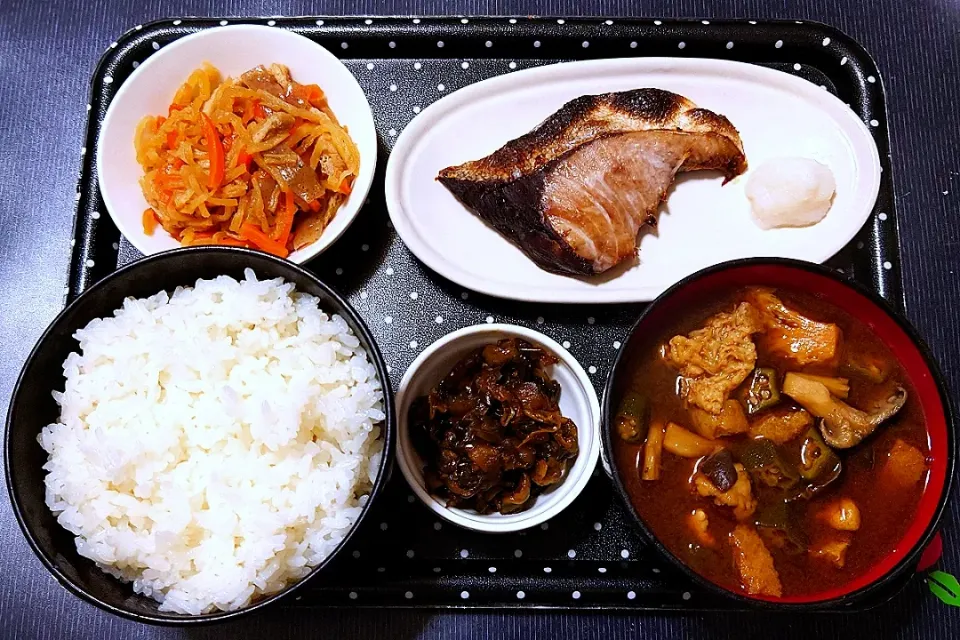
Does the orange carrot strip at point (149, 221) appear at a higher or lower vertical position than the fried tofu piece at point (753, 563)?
higher

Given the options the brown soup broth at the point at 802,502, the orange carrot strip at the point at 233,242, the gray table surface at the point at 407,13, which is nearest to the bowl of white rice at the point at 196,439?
the orange carrot strip at the point at 233,242

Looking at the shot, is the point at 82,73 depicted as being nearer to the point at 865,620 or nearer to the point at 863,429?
the point at 863,429

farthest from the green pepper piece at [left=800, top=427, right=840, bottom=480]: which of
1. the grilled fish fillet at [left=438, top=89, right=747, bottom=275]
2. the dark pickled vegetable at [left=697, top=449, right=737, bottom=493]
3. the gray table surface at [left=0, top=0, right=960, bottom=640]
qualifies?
the grilled fish fillet at [left=438, top=89, right=747, bottom=275]

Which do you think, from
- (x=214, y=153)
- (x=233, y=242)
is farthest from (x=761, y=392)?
(x=214, y=153)

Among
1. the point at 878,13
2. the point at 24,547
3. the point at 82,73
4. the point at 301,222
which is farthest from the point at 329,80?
the point at 878,13

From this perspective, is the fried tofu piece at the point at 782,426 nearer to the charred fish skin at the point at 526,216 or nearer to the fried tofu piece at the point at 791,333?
the fried tofu piece at the point at 791,333
